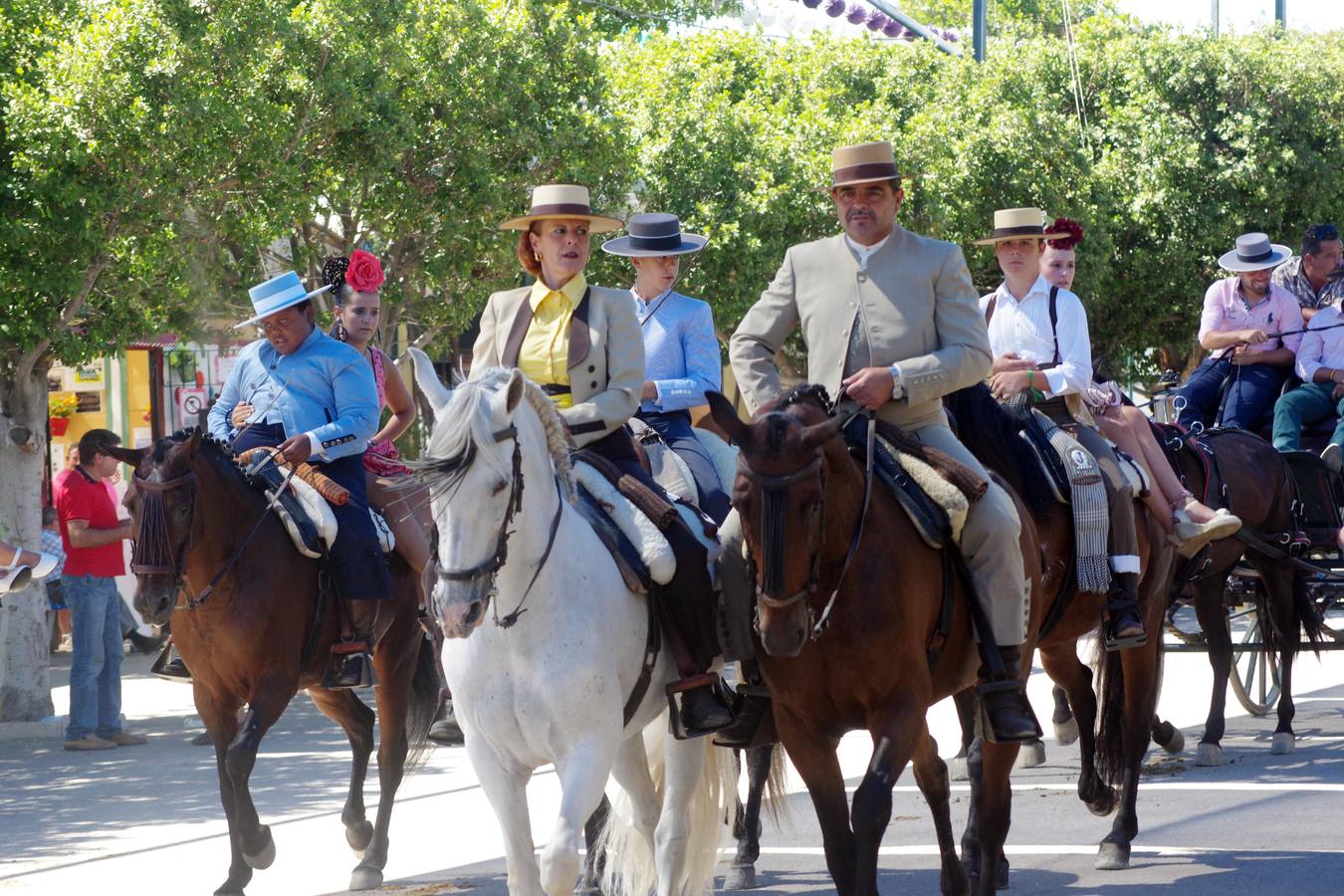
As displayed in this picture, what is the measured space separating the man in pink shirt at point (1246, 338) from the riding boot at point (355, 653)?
261 inches

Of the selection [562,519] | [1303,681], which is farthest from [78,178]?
[1303,681]

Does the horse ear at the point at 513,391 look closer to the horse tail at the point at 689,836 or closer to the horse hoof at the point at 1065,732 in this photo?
the horse tail at the point at 689,836

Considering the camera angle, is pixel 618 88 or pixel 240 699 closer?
pixel 240 699

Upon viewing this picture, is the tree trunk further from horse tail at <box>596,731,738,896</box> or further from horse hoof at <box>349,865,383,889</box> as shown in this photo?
horse tail at <box>596,731,738,896</box>

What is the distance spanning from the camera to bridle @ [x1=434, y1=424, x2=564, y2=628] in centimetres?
564

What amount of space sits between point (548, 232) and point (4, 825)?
5620mm

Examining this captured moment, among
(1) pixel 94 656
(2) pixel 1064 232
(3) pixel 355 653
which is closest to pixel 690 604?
(3) pixel 355 653

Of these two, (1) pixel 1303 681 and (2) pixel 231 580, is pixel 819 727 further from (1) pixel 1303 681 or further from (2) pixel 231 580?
(1) pixel 1303 681

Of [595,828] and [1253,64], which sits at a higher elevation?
[1253,64]

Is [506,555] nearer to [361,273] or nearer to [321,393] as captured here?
[321,393]

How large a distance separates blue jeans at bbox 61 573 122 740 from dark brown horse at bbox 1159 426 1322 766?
26.2 ft

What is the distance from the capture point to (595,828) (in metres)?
8.04

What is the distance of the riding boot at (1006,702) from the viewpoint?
670 centimetres

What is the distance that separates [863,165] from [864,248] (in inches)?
12.9
